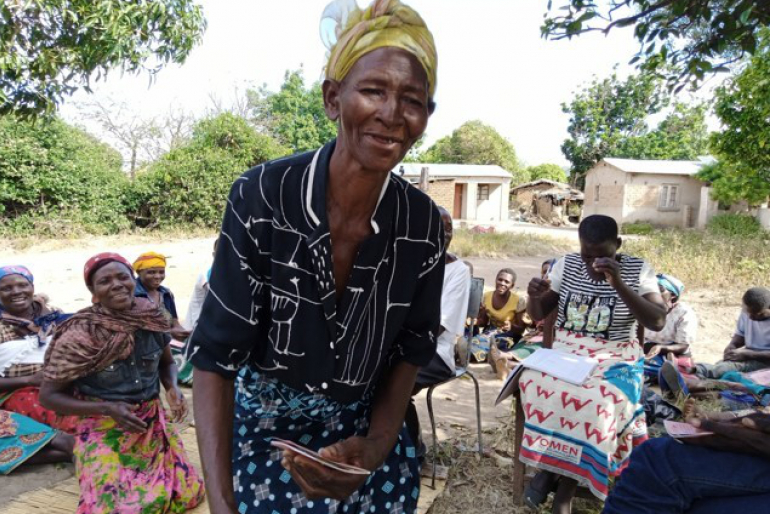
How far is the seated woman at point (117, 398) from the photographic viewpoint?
287 centimetres

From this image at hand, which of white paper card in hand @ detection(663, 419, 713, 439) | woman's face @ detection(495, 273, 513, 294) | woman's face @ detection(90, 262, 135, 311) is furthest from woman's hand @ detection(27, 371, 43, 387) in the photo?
woman's face @ detection(495, 273, 513, 294)

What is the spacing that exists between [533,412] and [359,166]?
2316mm

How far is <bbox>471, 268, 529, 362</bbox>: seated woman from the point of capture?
250 inches

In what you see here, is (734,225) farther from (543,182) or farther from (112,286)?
(112,286)

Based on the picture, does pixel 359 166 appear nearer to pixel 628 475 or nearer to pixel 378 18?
pixel 378 18

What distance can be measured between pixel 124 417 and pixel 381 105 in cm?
255

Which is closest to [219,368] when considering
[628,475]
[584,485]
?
[628,475]

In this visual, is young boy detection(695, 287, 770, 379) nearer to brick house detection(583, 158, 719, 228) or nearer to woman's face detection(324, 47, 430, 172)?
woman's face detection(324, 47, 430, 172)

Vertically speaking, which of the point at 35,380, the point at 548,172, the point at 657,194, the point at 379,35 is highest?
the point at 548,172

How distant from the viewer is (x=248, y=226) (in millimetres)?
1041

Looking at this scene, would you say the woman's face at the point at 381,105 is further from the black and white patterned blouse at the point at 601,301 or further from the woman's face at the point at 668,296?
the woman's face at the point at 668,296

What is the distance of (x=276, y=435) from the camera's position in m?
1.17

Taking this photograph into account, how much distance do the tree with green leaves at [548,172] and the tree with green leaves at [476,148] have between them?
213 cm

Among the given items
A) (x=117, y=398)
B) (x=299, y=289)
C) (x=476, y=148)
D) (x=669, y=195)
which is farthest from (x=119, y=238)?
(x=476, y=148)
